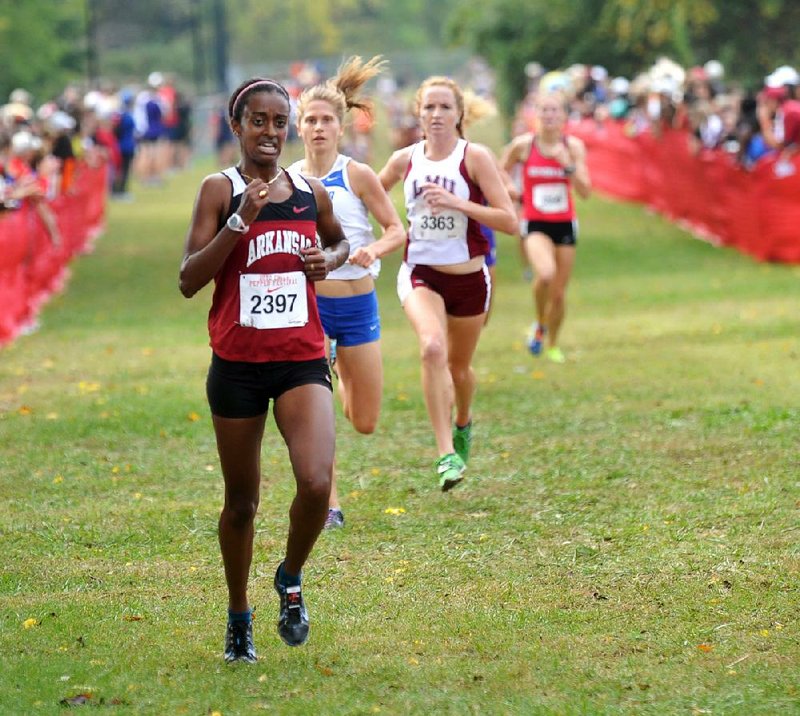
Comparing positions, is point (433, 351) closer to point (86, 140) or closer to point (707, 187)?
point (707, 187)

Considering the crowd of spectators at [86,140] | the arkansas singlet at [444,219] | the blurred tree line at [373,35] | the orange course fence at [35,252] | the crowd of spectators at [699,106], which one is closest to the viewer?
the arkansas singlet at [444,219]

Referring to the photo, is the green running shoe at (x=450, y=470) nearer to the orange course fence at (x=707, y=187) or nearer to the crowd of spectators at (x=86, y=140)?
the crowd of spectators at (x=86, y=140)

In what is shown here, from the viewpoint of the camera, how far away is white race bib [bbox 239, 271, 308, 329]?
5.76 m

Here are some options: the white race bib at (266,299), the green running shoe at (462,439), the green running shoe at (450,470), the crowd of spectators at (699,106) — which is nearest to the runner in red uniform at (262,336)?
the white race bib at (266,299)

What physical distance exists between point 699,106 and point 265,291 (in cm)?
2175

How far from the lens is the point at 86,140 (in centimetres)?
3133

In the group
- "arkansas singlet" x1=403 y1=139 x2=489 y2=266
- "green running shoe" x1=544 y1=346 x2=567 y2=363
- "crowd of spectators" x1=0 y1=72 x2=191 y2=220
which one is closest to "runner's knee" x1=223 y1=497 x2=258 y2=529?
"arkansas singlet" x1=403 y1=139 x2=489 y2=266

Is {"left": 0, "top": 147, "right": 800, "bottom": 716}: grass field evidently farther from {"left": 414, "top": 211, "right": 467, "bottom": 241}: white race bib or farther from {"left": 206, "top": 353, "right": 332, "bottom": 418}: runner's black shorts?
{"left": 414, "top": 211, "right": 467, "bottom": 241}: white race bib

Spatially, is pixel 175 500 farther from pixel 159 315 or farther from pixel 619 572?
pixel 159 315

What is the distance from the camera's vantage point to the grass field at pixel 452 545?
572 cm

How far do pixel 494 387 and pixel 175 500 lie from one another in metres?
4.32

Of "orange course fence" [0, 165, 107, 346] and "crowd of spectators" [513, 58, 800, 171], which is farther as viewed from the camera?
"crowd of spectators" [513, 58, 800, 171]

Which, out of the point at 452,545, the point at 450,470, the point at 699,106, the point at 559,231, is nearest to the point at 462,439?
the point at 450,470

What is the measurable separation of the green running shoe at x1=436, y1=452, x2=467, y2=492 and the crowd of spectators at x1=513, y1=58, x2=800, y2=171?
10.8 meters
